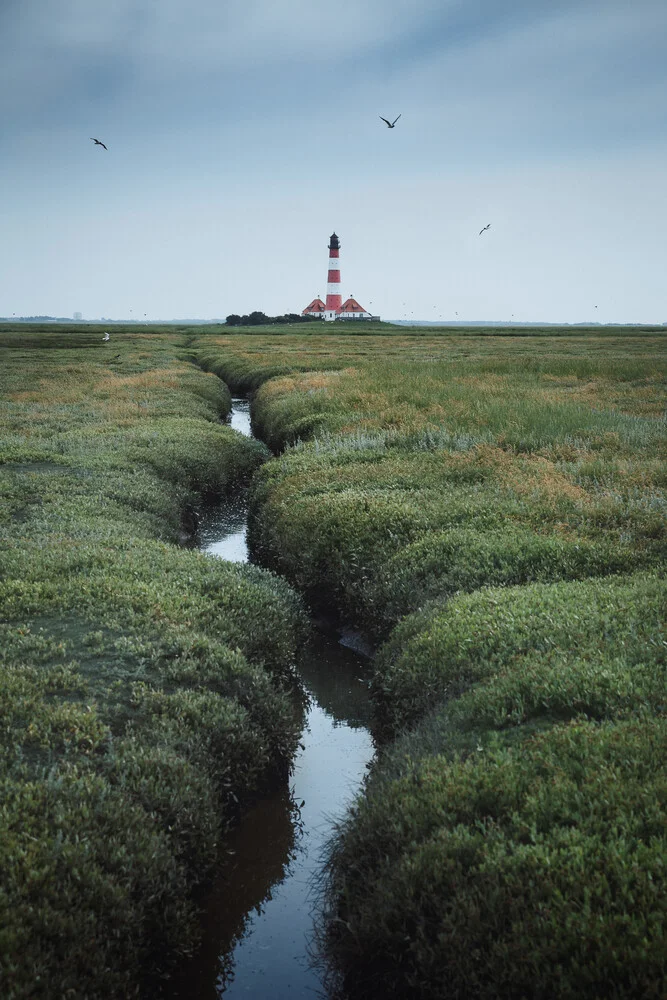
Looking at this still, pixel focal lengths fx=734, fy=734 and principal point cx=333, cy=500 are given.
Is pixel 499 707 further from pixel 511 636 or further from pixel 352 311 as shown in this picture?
pixel 352 311

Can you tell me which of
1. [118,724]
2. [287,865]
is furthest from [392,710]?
[118,724]

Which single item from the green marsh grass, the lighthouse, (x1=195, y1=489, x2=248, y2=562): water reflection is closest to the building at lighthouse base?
the lighthouse

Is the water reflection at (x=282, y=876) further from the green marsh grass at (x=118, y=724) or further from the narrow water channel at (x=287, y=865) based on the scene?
the green marsh grass at (x=118, y=724)

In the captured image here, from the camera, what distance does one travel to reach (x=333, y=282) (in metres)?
142

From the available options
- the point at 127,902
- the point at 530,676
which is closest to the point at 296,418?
the point at 530,676

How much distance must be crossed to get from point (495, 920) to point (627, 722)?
6.66 ft

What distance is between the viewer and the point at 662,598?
816cm

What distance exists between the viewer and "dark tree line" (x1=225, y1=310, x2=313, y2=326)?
158062mm

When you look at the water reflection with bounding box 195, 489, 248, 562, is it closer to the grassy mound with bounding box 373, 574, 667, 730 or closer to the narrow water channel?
the narrow water channel

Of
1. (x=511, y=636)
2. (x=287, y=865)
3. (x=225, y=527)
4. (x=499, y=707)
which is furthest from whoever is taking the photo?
(x=225, y=527)

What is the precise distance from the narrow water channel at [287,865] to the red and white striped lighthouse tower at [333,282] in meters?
136

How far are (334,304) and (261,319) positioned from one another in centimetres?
2127

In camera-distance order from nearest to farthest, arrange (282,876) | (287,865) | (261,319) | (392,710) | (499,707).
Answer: (499,707) → (282,876) → (287,865) → (392,710) → (261,319)

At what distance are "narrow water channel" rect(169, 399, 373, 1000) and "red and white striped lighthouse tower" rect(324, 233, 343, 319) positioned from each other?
135653 millimetres
